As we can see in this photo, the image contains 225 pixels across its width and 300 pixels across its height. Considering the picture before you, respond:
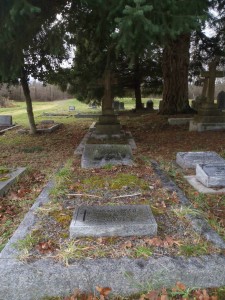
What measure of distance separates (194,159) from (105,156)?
65.5 inches

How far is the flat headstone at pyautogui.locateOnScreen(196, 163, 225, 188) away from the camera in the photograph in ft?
15.4

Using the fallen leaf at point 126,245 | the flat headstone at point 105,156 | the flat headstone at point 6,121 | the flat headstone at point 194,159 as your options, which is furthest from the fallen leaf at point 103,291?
the flat headstone at point 6,121

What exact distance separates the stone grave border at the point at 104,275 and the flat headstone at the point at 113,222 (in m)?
0.38

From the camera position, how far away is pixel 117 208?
136 inches

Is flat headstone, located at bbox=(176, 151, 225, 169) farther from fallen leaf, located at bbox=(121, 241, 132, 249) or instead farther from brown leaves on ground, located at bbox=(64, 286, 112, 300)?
brown leaves on ground, located at bbox=(64, 286, 112, 300)

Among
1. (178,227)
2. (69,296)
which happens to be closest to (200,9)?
(178,227)

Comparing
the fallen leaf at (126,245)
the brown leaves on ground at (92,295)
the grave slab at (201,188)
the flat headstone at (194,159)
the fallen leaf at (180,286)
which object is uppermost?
the flat headstone at (194,159)

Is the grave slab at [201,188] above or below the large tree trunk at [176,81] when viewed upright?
below

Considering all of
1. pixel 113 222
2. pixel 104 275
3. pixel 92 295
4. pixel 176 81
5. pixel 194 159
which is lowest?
pixel 92 295

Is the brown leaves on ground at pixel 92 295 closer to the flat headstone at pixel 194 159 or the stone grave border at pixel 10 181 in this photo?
the stone grave border at pixel 10 181

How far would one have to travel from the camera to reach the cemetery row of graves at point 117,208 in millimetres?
2736

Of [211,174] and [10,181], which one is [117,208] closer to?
[211,174]

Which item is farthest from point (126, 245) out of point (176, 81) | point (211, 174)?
point (176, 81)

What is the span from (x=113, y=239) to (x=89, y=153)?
342 cm
